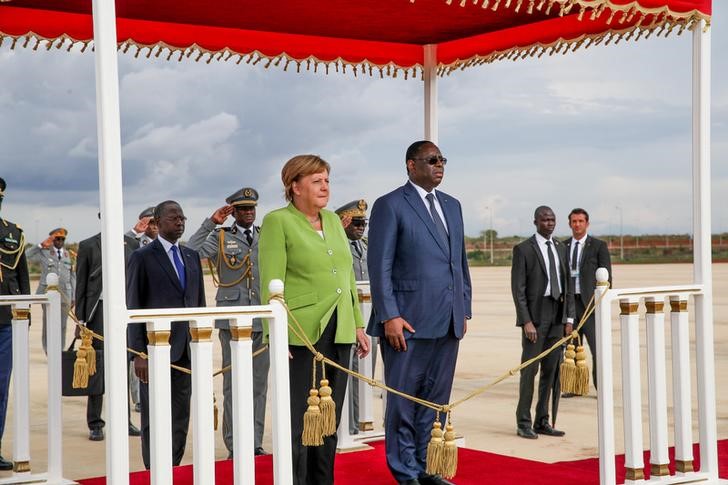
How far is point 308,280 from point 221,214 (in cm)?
283

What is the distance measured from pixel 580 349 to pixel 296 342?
1.86 m

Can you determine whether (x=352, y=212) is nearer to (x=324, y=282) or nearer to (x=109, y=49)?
(x=324, y=282)

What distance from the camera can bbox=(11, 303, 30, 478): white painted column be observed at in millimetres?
7191

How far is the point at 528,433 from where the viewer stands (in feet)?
31.4

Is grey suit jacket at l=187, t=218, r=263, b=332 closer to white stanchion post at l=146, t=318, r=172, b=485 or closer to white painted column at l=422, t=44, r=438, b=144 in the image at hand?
white painted column at l=422, t=44, r=438, b=144

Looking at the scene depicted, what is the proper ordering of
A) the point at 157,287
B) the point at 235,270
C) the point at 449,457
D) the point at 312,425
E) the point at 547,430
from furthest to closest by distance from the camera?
the point at 547,430
the point at 235,270
the point at 157,287
the point at 449,457
the point at 312,425

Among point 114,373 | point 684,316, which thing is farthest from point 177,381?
point 684,316

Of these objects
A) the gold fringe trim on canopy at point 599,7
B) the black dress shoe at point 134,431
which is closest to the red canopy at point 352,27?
the gold fringe trim on canopy at point 599,7

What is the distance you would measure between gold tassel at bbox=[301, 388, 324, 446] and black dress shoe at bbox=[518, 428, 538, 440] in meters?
3.94

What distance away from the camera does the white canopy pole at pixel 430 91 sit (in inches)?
348

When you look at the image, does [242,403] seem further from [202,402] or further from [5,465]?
[5,465]

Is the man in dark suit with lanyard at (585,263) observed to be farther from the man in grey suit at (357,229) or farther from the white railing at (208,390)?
the white railing at (208,390)

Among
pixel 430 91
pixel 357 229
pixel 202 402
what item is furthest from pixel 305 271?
pixel 357 229

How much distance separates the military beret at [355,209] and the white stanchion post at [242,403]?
4.95 meters
